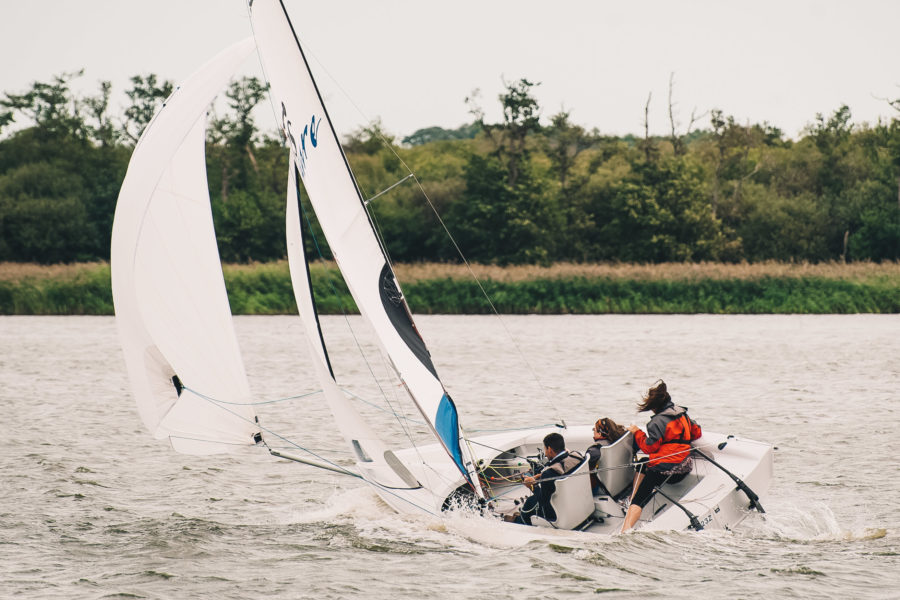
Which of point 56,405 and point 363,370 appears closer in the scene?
point 56,405

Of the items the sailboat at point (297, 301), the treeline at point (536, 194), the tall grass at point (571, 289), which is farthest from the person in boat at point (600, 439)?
the treeline at point (536, 194)

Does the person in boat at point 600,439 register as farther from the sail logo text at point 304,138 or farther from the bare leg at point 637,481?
the sail logo text at point 304,138

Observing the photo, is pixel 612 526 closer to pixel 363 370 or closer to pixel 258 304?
pixel 363 370

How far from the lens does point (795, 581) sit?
24.0ft

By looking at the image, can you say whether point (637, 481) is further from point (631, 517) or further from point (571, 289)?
point (571, 289)

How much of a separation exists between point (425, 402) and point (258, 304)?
25899 millimetres

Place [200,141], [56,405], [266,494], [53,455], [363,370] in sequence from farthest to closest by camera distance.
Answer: [363,370] < [56,405] < [53,455] < [266,494] < [200,141]

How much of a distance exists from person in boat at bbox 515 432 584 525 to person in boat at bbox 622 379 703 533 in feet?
1.71

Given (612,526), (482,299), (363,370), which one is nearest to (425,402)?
(612,526)

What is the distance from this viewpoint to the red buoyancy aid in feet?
25.8

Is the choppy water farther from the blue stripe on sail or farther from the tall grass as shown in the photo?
the tall grass

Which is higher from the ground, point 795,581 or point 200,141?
point 200,141

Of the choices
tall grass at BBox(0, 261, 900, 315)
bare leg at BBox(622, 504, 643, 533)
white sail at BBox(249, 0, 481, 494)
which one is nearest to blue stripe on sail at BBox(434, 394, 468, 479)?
white sail at BBox(249, 0, 481, 494)

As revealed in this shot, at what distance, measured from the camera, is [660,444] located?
789 centimetres
